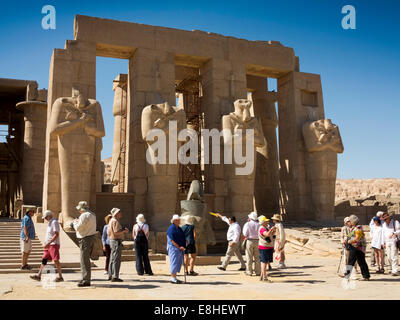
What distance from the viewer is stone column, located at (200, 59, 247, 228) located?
19.2 metres

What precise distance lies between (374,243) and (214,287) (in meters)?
4.26

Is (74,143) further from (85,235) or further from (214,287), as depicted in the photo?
(214,287)

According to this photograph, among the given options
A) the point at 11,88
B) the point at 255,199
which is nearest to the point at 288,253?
the point at 255,199

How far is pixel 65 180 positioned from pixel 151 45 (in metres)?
6.91

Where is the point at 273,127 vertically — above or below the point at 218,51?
below

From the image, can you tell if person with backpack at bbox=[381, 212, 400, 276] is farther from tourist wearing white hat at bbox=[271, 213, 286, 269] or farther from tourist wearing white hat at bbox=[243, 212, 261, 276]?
tourist wearing white hat at bbox=[243, 212, 261, 276]

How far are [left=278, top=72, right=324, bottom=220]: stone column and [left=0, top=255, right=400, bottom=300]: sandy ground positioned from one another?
11.0 meters

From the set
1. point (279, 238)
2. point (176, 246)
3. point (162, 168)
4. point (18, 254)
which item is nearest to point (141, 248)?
point (176, 246)

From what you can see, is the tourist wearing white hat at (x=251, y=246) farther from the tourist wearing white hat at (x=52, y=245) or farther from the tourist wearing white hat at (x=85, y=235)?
the tourist wearing white hat at (x=52, y=245)

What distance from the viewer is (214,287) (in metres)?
7.75

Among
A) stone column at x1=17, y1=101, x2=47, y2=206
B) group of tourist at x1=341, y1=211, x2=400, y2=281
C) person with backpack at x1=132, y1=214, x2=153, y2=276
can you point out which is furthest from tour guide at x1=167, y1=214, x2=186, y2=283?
stone column at x1=17, y1=101, x2=47, y2=206

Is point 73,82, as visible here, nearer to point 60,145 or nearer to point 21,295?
point 60,145

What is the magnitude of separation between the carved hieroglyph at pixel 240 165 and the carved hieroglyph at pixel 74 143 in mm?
5212

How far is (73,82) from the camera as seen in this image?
694 inches
